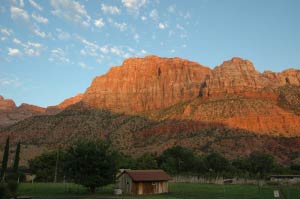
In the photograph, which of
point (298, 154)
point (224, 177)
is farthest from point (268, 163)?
point (298, 154)

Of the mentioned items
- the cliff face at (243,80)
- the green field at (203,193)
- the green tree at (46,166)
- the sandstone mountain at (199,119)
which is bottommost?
the green field at (203,193)

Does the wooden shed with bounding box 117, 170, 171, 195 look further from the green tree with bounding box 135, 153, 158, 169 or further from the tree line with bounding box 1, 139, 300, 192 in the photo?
the green tree with bounding box 135, 153, 158, 169

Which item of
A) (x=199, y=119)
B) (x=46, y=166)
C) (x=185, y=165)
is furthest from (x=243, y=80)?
(x=46, y=166)

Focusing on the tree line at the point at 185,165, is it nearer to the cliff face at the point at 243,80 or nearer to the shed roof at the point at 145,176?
the shed roof at the point at 145,176

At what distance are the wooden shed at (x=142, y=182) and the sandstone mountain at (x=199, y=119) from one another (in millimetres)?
54008

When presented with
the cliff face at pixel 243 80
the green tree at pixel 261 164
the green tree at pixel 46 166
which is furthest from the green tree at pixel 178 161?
the cliff face at pixel 243 80

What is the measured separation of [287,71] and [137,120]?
92.5m

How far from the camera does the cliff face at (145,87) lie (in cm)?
16875

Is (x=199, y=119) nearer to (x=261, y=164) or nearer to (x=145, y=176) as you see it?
(x=261, y=164)

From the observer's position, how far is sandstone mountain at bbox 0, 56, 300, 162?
103 meters

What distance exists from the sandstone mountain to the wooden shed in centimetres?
5401

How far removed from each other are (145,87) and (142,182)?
489 feet

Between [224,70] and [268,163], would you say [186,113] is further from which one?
[268,163]

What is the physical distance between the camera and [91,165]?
3841 cm
